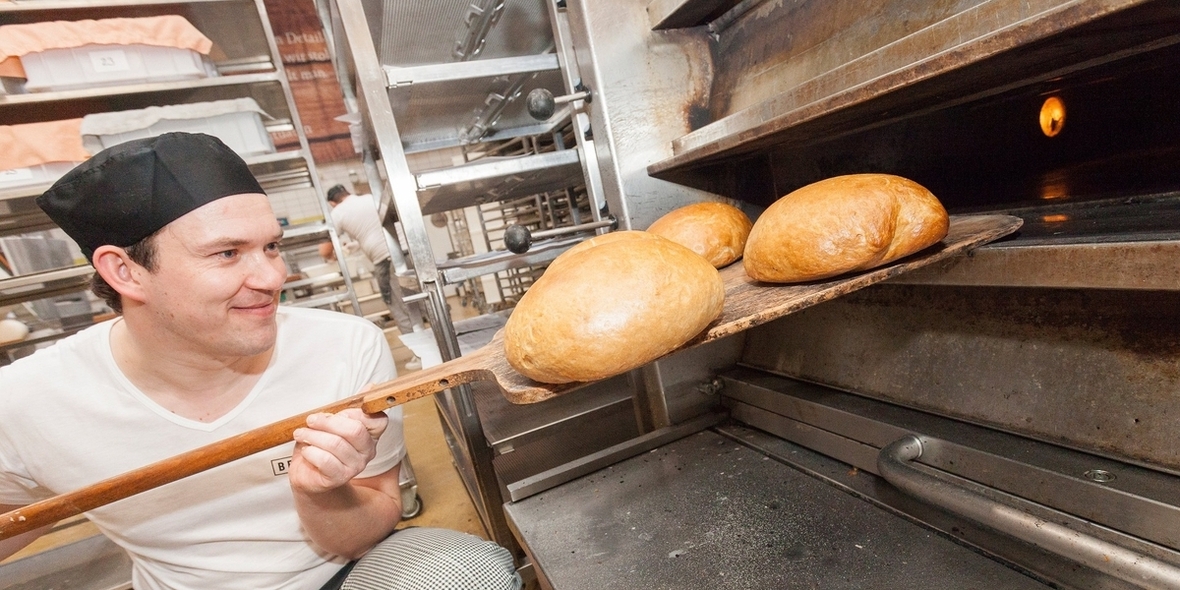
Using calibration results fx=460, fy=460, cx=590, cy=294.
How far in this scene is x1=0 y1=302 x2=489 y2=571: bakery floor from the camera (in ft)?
8.67

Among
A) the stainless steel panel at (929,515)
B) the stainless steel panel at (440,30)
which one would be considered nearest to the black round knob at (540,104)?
the stainless steel panel at (440,30)

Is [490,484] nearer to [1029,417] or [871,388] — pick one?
[871,388]

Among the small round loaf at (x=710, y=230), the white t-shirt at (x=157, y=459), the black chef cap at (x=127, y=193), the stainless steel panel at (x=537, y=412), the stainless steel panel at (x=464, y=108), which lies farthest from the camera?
the stainless steel panel at (x=464, y=108)

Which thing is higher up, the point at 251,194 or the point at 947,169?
the point at 251,194

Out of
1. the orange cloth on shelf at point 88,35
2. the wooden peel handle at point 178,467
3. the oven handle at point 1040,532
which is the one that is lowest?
the oven handle at point 1040,532

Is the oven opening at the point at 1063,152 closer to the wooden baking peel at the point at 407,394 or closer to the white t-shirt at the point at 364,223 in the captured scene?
the wooden baking peel at the point at 407,394

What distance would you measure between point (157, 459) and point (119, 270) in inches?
21.5

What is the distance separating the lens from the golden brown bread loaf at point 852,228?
936 mm

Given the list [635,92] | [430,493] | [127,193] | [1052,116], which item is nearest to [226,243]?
[127,193]

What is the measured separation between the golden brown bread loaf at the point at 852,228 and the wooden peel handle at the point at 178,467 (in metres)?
0.70

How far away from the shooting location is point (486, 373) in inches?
34.5

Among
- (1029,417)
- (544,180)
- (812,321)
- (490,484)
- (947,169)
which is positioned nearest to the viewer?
(1029,417)

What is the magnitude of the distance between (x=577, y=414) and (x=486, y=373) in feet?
3.59

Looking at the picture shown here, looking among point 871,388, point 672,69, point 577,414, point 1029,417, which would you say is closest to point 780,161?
point 672,69
